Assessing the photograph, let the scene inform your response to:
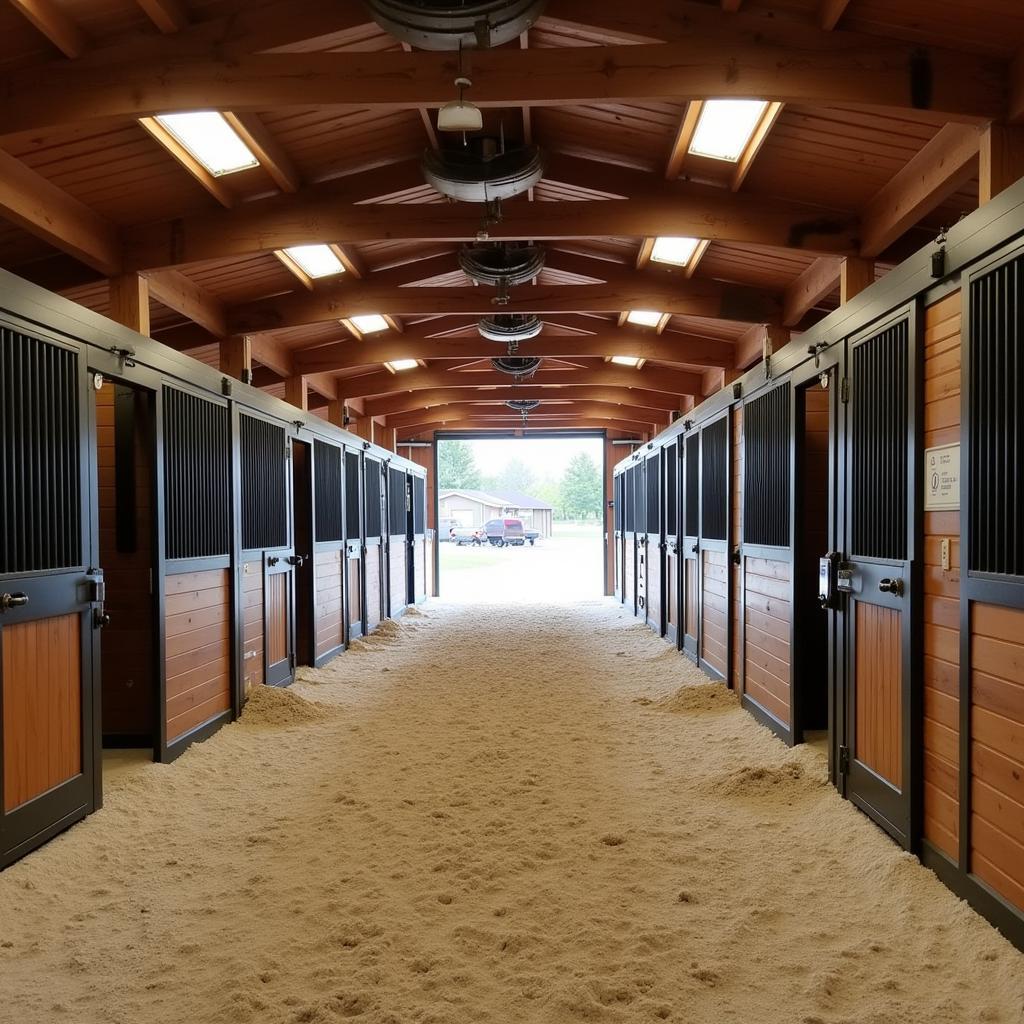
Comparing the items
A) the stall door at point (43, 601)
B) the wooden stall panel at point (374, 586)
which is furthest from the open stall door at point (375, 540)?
the stall door at point (43, 601)

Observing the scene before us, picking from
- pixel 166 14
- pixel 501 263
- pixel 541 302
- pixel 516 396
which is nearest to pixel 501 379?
pixel 516 396

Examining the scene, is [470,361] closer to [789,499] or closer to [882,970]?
[789,499]

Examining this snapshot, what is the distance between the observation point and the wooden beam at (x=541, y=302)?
590 centimetres

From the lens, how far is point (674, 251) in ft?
18.1

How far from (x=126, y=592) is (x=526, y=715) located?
8.07ft

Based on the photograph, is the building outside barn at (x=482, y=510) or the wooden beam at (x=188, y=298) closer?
the wooden beam at (x=188, y=298)

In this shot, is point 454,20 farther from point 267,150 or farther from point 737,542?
point 737,542

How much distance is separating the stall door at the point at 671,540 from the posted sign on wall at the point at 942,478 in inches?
188

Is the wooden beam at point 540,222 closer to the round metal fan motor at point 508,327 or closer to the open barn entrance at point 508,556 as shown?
the round metal fan motor at point 508,327

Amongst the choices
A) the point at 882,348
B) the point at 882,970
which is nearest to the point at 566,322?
the point at 882,348

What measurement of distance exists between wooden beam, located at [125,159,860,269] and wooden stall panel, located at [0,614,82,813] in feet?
7.78

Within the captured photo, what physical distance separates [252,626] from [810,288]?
445cm

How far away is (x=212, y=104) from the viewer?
2984 millimetres

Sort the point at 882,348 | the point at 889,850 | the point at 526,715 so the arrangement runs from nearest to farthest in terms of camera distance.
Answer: the point at 889,850
the point at 882,348
the point at 526,715
